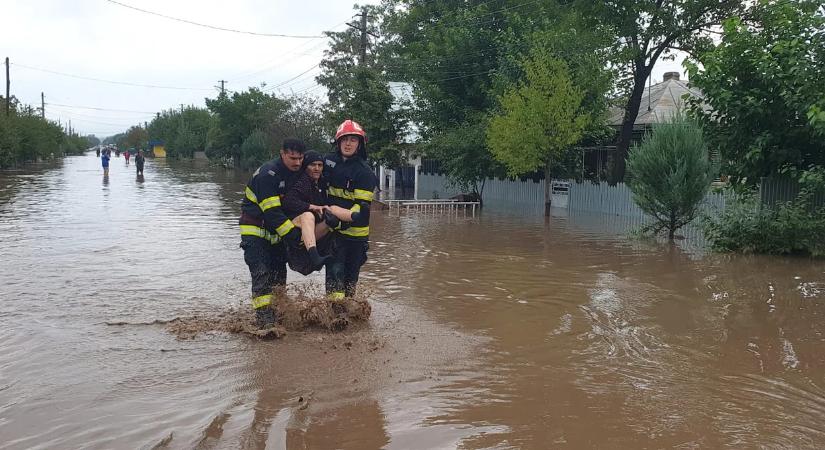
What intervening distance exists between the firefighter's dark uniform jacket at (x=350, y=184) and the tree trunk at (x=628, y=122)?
49.8 feet

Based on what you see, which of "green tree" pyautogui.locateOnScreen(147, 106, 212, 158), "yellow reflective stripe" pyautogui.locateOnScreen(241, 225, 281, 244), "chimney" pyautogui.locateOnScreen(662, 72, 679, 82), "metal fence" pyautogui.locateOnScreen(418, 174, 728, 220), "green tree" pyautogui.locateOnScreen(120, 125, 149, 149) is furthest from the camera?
"green tree" pyautogui.locateOnScreen(120, 125, 149, 149)

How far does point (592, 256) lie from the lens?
11508 millimetres

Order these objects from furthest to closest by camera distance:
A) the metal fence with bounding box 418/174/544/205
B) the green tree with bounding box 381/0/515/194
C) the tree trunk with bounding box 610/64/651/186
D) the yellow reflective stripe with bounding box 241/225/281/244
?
the metal fence with bounding box 418/174/544/205, the green tree with bounding box 381/0/515/194, the tree trunk with bounding box 610/64/651/186, the yellow reflective stripe with bounding box 241/225/281/244

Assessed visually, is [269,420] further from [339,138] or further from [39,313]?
[39,313]

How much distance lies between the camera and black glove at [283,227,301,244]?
5.81 m

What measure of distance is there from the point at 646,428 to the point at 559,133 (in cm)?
1523

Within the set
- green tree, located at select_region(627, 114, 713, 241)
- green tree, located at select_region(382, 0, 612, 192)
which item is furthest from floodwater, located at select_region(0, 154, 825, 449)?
green tree, located at select_region(382, 0, 612, 192)

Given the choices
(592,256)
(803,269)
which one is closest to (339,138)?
(592,256)

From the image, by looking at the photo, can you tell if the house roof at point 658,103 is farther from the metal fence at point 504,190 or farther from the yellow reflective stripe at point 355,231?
the yellow reflective stripe at point 355,231

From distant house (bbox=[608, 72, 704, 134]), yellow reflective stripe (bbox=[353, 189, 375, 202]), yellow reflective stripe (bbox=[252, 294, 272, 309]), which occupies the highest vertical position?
distant house (bbox=[608, 72, 704, 134])

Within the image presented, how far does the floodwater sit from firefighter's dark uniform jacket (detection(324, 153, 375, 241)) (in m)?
1.17

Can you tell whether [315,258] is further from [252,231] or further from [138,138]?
[138,138]

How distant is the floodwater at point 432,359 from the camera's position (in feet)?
12.8

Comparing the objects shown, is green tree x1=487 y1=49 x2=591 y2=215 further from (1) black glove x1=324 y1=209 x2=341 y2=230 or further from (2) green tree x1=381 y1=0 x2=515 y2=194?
(1) black glove x1=324 y1=209 x2=341 y2=230
